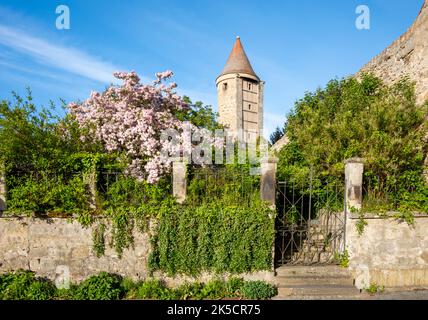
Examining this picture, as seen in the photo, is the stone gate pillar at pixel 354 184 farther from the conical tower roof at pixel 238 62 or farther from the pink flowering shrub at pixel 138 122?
the conical tower roof at pixel 238 62

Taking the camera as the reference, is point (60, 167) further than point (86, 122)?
No

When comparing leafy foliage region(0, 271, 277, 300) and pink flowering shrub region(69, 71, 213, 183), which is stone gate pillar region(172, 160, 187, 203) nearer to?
pink flowering shrub region(69, 71, 213, 183)

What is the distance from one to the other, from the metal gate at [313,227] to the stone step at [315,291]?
25.8 inches

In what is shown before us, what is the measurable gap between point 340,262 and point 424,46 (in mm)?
8295

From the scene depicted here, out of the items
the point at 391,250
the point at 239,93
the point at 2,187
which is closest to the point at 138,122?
the point at 2,187

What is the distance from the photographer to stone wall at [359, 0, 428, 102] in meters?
8.66

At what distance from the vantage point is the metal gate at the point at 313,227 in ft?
20.9

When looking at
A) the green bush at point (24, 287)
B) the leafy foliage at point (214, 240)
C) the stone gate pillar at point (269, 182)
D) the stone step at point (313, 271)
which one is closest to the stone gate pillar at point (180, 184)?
the leafy foliage at point (214, 240)

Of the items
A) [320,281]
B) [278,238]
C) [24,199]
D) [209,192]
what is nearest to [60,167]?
[24,199]

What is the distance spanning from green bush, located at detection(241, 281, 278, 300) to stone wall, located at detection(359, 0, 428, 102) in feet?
27.3

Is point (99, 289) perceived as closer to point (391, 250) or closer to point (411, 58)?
point (391, 250)

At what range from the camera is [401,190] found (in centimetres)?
653

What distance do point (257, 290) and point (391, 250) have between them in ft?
11.2
